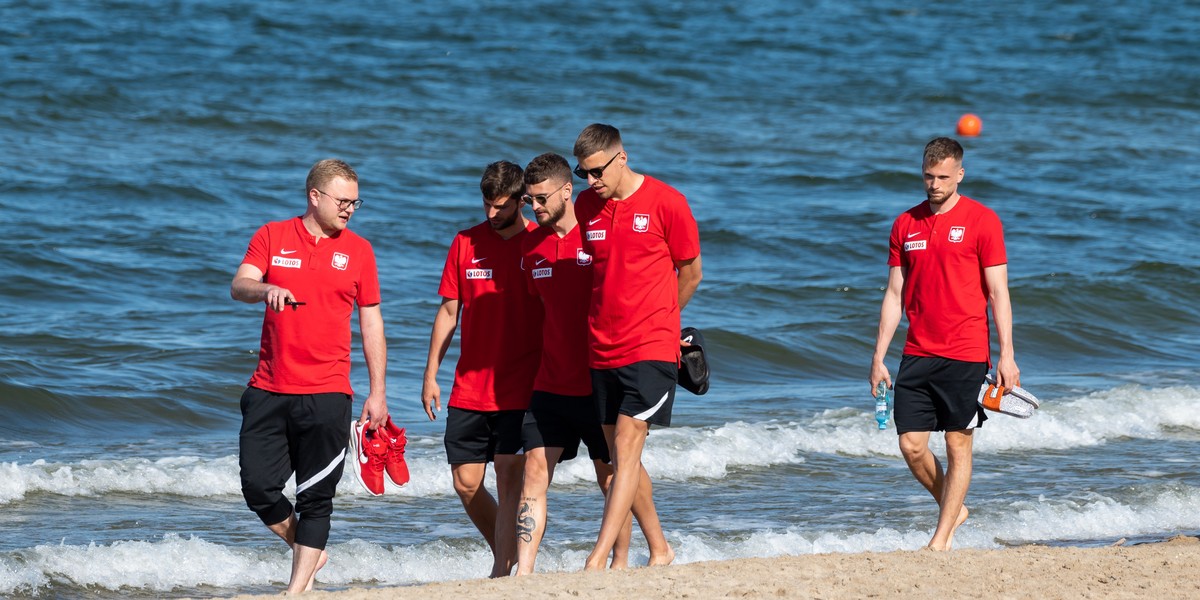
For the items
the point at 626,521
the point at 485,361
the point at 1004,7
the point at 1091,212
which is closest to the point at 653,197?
the point at 485,361

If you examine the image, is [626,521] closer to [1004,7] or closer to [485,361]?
[485,361]

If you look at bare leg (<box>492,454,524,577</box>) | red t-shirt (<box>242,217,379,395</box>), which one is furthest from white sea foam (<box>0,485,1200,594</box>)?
red t-shirt (<box>242,217,379,395</box>)

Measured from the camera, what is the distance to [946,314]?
606 cm

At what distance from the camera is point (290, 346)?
205 inches

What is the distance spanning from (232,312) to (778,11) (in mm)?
32209

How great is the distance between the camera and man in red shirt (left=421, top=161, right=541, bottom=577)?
5.62 m

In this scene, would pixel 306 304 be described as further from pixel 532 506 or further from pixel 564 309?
pixel 532 506

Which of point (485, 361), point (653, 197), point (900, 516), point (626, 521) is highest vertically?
point (653, 197)

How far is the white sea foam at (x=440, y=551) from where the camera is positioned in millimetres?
6539

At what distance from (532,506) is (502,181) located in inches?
49.5

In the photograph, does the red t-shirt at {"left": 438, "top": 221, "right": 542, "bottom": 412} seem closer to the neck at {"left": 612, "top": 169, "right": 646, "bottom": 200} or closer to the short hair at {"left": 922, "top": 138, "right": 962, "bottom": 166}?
the neck at {"left": 612, "top": 169, "right": 646, "bottom": 200}

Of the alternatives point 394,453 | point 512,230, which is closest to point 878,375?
point 512,230

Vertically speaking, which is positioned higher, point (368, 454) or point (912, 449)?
point (368, 454)

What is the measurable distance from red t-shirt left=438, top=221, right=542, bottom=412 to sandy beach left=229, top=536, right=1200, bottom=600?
30.2 inches
